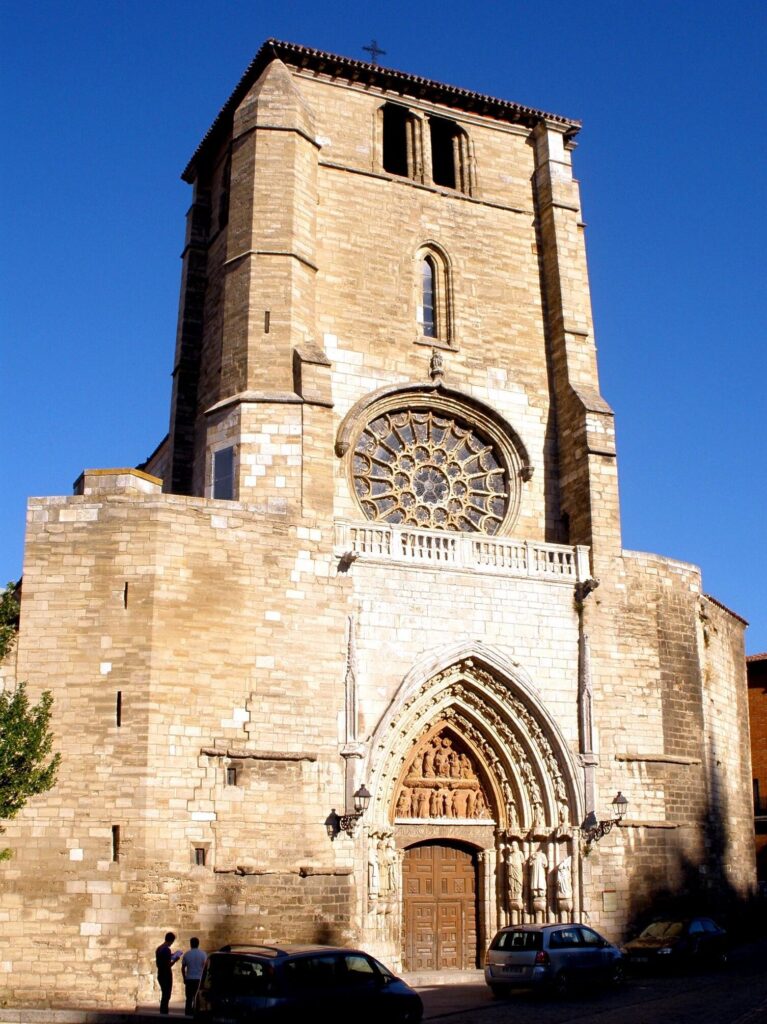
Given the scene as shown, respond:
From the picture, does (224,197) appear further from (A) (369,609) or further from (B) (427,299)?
(A) (369,609)

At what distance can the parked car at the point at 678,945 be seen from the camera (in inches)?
607

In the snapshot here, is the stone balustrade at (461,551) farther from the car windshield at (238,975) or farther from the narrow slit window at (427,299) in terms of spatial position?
the car windshield at (238,975)

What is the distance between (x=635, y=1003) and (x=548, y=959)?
1.06 m

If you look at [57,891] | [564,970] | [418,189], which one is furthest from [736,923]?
[418,189]

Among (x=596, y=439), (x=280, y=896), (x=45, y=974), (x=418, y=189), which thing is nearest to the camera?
(x=45, y=974)

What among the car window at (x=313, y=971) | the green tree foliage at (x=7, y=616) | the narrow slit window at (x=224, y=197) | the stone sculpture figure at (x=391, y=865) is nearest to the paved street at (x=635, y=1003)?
the stone sculpture figure at (x=391, y=865)

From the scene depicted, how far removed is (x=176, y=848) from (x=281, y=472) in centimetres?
522

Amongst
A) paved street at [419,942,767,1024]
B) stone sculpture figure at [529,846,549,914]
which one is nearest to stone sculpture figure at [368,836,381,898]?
paved street at [419,942,767,1024]

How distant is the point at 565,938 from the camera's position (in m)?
13.9

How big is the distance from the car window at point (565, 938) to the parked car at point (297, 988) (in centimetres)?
324

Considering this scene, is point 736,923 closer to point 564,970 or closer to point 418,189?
point 564,970

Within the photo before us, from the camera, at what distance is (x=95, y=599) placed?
48.8ft

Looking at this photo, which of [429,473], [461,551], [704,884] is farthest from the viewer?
[429,473]

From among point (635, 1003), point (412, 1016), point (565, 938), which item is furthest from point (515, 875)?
point (412, 1016)
